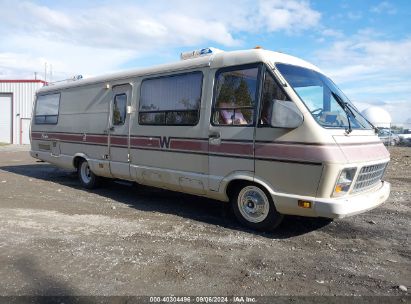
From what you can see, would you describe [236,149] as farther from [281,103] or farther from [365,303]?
→ [365,303]

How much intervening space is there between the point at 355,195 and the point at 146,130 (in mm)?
3981

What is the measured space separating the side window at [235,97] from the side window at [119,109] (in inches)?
102

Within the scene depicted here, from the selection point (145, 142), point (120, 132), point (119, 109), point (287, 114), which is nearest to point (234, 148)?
point (287, 114)

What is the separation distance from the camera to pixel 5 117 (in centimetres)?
3125

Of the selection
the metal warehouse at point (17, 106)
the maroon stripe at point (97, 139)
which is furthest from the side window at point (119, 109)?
the metal warehouse at point (17, 106)

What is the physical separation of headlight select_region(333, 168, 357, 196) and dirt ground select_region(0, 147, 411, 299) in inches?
30.7

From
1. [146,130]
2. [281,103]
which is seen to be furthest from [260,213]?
[146,130]

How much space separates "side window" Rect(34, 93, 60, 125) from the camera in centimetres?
1065

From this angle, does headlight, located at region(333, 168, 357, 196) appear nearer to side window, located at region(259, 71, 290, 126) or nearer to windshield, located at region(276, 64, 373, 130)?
windshield, located at region(276, 64, 373, 130)

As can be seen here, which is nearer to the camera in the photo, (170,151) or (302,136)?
(302,136)

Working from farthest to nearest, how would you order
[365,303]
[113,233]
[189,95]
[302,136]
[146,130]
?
[146,130] < [189,95] < [113,233] < [302,136] < [365,303]

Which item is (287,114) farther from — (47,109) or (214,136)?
(47,109)

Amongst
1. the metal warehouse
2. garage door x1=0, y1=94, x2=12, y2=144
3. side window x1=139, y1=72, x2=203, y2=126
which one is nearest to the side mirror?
side window x1=139, y1=72, x2=203, y2=126

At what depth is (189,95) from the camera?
683 centimetres
